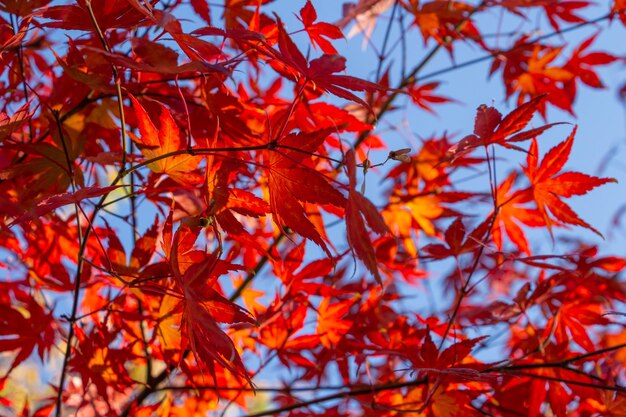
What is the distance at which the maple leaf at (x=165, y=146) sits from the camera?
62 cm

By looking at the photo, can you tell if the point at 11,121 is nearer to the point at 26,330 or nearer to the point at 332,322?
the point at 26,330

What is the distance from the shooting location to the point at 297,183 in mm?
608

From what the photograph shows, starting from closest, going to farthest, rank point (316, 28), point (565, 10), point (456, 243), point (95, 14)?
point (95, 14), point (316, 28), point (456, 243), point (565, 10)

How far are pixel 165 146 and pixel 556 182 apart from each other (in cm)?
52

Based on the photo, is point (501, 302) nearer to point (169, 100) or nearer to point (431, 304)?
point (169, 100)

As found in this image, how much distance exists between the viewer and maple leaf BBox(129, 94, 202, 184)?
620 millimetres

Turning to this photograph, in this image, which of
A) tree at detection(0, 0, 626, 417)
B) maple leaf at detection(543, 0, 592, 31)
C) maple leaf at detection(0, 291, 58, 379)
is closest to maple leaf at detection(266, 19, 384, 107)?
tree at detection(0, 0, 626, 417)

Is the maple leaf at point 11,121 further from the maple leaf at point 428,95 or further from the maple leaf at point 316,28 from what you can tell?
the maple leaf at point 428,95

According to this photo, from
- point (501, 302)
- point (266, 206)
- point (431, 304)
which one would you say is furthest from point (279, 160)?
point (431, 304)

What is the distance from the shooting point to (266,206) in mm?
625

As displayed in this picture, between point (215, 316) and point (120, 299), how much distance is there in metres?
0.29

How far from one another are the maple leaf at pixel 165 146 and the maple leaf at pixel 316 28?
0.75ft

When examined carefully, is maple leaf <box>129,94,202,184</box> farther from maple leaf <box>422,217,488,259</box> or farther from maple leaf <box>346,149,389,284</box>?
maple leaf <box>422,217,488,259</box>

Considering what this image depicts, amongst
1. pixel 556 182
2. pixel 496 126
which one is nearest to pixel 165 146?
pixel 496 126
